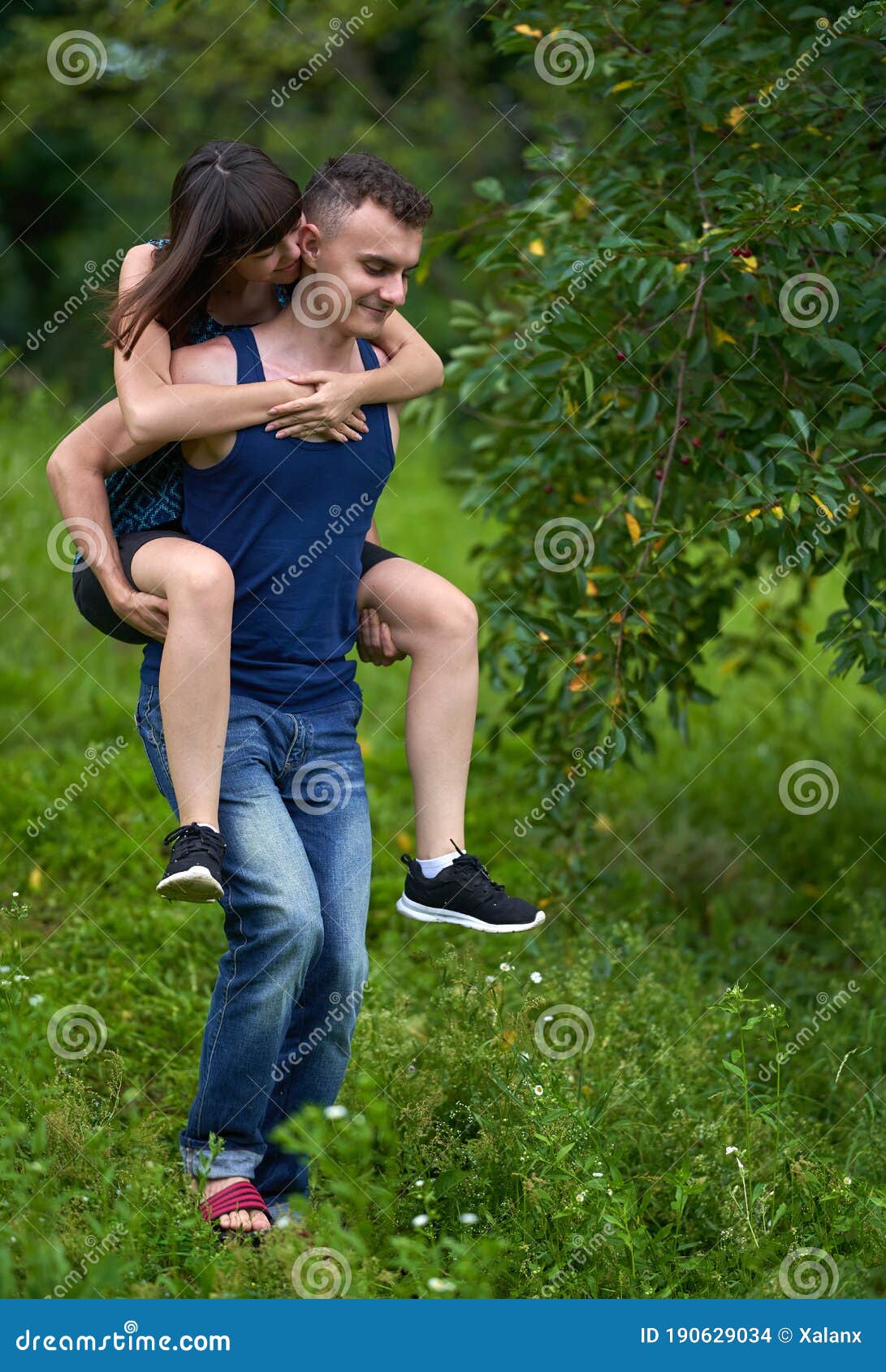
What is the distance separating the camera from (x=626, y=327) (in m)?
3.87

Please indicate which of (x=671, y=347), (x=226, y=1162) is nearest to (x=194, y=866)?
(x=226, y=1162)

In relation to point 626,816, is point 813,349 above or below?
above

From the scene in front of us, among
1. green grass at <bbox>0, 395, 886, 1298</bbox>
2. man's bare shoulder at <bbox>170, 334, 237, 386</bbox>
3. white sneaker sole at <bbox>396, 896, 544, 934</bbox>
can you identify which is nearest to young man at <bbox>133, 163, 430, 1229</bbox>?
man's bare shoulder at <bbox>170, 334, 237, 386</bbox>

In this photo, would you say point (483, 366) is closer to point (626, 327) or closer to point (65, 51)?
point (626, 327)

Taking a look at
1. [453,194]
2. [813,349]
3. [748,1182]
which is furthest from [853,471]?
[453,194]

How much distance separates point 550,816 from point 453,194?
421 inches

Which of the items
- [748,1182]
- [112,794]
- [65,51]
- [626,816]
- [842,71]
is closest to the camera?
[748,1182]

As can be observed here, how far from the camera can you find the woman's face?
2.70 meters

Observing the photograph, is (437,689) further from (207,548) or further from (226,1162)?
(226,1162)

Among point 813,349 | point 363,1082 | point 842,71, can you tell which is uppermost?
point 842,71

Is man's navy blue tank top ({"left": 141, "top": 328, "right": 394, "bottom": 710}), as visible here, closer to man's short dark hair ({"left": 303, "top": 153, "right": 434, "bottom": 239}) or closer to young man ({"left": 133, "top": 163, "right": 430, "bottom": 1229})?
young man ({"left": 133, "top": 163, "right": 430, "bottom": 1229})

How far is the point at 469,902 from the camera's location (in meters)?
2.79

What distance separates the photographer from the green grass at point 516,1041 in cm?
279

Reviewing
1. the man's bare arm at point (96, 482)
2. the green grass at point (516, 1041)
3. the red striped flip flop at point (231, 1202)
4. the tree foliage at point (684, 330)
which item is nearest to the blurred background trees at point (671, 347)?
the tree foliage at point (684, 330)
